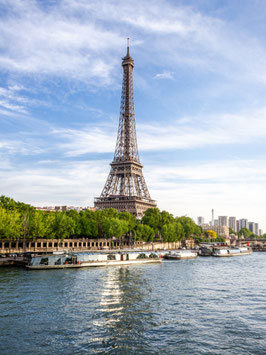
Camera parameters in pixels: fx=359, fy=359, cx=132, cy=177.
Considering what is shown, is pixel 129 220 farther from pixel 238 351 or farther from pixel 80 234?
pixel 238 351

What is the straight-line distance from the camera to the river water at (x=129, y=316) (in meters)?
25.0

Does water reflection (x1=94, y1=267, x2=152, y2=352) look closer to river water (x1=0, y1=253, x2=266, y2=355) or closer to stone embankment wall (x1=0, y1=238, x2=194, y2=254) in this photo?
river water (x1=0, y1=253, x2=266, y2=355)

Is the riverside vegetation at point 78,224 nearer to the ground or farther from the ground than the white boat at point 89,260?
farther from the ground

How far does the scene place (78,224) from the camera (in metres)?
113

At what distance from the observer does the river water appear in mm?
25000

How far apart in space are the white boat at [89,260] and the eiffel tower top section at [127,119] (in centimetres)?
8043

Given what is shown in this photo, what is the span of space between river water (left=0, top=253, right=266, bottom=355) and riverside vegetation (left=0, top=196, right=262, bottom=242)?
112 ft

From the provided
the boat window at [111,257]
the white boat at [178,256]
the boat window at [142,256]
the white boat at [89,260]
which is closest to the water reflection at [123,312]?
the white boat at [89,260]

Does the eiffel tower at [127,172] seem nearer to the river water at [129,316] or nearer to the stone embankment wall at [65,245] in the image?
the stone embankment wall at [65,245]

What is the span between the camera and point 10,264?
227ft

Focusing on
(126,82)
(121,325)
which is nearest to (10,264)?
(121,325)

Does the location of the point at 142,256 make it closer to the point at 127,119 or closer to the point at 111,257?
the point at 111,257

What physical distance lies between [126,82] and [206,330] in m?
145

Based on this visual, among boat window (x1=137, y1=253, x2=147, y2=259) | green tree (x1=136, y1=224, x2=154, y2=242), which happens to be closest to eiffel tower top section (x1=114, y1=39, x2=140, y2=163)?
green tree (x1=136, y1=224, x2=154, y2=242)
